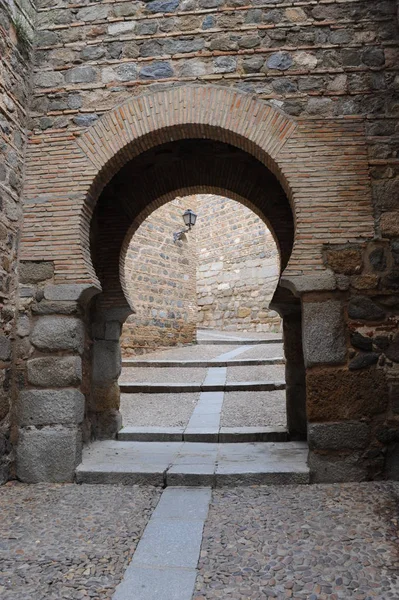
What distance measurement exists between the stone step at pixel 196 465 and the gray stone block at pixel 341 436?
0.81 ft

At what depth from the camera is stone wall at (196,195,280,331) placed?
47.1 feet

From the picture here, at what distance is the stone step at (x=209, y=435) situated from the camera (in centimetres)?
445

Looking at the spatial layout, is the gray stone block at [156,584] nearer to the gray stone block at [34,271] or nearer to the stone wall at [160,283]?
the gray stone block at [34,271]

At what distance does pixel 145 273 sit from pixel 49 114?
6894mm

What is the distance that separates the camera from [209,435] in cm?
456

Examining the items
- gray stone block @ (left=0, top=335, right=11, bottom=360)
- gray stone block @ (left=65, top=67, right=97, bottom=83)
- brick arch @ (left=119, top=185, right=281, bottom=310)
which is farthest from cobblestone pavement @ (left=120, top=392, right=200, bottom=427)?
gray stone block @ (left=65, top=67, right=97, bottom=83)

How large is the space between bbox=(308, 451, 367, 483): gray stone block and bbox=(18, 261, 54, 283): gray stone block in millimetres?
2510

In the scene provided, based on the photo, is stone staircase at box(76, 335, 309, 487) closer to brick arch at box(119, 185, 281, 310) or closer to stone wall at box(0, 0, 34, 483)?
stone wall at box(0, 0, 34, 483)

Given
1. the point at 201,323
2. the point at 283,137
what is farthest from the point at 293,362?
the point at 201,323

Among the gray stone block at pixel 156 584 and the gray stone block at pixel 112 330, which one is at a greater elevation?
the gray stone block at pixel 112 330

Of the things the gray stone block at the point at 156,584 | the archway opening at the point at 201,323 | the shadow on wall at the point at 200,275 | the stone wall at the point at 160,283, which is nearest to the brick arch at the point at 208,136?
the archway opening at the point at 201,323

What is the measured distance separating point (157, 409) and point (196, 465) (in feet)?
8.31

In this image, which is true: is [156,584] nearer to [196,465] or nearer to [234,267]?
[196,465]

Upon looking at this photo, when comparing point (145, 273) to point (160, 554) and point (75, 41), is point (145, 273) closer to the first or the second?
point (75, 41)
